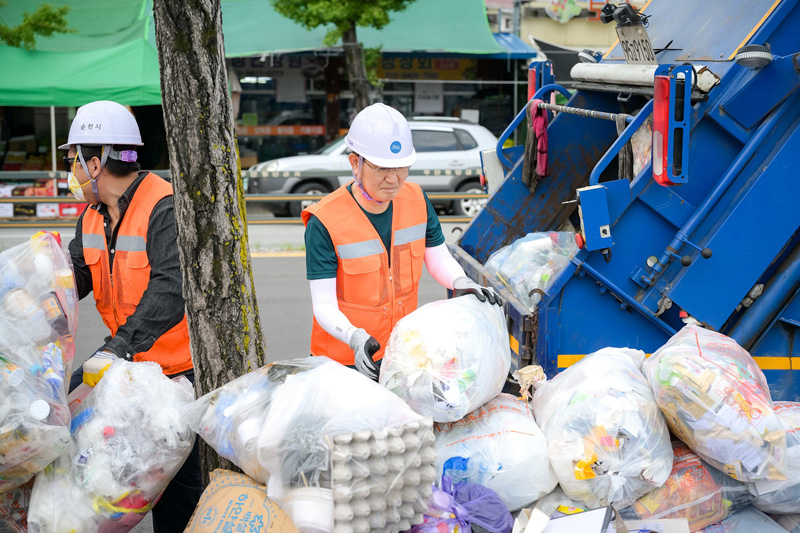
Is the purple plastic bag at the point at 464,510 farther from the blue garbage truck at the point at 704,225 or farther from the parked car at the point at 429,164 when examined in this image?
the parked car at the point at 429,164

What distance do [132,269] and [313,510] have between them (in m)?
1.44

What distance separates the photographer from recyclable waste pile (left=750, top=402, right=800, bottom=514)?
2.41 meters

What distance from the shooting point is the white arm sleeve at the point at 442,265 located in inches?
125

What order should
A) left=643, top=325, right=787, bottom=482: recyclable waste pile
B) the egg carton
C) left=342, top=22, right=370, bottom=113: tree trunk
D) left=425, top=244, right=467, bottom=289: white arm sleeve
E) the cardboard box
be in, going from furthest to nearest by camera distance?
left=342, top=22, right=370, bottom=113: tree trunk < left=425, top=244, right=467, bottom=289: white arm sleeve < left=643, top=325, right=787, bottom=482: recyclable waste pile < the cardboard box < the egg carton

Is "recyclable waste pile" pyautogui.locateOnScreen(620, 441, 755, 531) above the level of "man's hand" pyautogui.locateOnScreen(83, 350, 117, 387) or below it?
below

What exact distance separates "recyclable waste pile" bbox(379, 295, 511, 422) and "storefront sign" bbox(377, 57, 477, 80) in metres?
16.3

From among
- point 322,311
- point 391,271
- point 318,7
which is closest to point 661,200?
point 391,271

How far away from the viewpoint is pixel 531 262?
3779mm

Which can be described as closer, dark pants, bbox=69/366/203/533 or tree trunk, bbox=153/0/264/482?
tree trunk, bbox=153/0/264/482

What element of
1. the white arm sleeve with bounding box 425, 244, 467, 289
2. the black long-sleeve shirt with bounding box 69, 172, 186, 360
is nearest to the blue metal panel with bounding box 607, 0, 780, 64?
the white arm sleeve with bounding box 425, 244, 467, 289

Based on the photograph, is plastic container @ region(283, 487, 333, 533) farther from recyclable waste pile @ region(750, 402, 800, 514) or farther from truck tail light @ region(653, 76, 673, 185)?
truck tail light @ region(653, 76, 673, 185)

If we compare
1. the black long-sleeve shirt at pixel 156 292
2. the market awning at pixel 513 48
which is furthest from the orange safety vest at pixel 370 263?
the market awning at pixel 513 48

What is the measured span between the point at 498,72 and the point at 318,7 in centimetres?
574

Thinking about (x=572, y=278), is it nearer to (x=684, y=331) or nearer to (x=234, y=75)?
(x=684, y=331)
